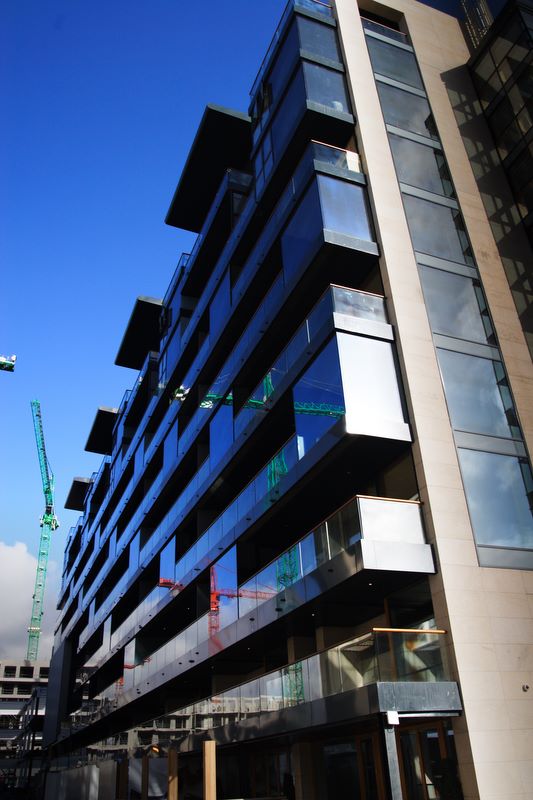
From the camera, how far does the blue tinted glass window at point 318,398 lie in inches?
647

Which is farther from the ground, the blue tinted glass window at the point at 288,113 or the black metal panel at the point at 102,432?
the black metal panel at the point at 102,432

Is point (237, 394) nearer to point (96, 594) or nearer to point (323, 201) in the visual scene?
point (323, 201)

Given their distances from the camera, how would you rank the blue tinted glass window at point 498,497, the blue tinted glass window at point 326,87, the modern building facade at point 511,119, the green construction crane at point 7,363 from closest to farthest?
the blue tinted glass window at point 498,497 < the modern building facade at point 511,119 < the blue tinted glass window at point 326,87 < the green construction crane at point 7,363

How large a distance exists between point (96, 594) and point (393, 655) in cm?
4386

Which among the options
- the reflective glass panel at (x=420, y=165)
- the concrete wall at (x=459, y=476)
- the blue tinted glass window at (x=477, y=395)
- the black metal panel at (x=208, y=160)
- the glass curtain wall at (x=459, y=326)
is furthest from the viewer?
the black metal panel at (x=208, y=160)

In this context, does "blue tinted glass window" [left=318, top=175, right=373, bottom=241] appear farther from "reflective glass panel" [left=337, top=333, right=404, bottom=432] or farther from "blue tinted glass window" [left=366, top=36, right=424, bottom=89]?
"blue tinted glass window" [left=366, top=36, right=424, bottom=89]

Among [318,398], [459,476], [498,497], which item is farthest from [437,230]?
[498,497]

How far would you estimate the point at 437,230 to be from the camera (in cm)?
1973

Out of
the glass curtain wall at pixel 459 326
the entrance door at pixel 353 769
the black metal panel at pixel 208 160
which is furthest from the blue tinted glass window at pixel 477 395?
the black metal panel at pixel 208 160

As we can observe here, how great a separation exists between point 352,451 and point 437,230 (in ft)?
24.9

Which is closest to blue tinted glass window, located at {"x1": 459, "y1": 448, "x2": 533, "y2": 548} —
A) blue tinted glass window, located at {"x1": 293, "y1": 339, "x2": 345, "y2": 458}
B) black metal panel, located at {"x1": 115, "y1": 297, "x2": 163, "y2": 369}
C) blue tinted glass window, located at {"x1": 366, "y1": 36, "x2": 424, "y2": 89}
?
blue tinted glass window, located at {"x1": 293, "y1": 339, "x2": 345, "y2": 458}

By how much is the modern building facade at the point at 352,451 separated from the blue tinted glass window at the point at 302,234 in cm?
9

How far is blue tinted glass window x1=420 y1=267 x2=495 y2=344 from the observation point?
1800cm

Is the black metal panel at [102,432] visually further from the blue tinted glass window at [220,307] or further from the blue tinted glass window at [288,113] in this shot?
the blue tinted glass window at [288,113]
